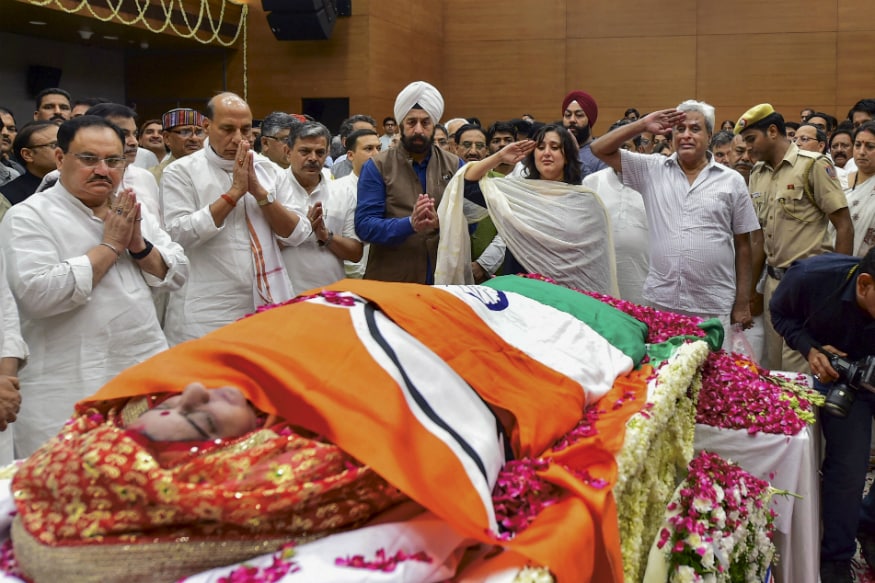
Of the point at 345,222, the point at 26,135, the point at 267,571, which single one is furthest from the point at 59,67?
the point at 267,571

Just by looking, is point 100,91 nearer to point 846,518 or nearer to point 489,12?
point 489,12

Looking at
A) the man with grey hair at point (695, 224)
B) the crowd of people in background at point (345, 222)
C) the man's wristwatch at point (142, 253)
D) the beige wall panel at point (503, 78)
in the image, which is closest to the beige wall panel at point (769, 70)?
the beige wall panel at point (503, 78)

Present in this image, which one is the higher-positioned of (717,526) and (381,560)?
(381,560)

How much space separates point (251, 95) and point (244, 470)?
9211 mm

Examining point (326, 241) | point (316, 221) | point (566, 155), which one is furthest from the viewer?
point (566, 155)

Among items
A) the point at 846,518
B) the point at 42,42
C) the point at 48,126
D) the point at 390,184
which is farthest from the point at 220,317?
the point at 42,42

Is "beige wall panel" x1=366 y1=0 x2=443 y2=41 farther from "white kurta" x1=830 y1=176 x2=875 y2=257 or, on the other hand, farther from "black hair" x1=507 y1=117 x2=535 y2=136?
"white kurta" x1=830 y1=176 x2=875 y2=257

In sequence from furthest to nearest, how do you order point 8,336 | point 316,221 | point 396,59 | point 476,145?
1. point 396,59
2. point 476,145
3. point 316,221
4. point 8,336

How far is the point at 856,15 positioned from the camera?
9.71 metres

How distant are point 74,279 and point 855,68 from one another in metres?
9.40

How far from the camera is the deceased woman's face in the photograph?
1.53 metres

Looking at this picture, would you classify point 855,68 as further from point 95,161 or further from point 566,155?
point 95,161

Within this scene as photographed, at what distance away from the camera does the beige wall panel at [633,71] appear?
10.2 metres

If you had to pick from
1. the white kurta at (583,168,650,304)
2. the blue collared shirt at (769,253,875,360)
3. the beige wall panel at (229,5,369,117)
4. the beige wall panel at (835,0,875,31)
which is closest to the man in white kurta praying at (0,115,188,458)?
the blue collared shirt at (769,253,875,360)
